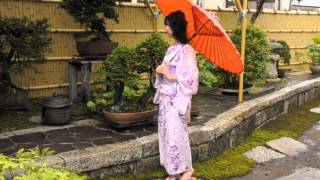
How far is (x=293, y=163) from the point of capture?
665 centimetres

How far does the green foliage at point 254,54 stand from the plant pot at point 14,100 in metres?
4.83

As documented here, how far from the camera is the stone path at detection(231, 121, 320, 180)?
19.7ft

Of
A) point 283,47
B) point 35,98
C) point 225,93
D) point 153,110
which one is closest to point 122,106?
point 153,110

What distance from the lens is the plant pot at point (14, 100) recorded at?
23.6 feet

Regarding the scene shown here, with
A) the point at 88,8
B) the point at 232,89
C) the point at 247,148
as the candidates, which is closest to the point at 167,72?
the point at 247,148

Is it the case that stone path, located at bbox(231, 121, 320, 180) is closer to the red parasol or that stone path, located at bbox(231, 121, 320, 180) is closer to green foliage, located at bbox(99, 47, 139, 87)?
the red parasol

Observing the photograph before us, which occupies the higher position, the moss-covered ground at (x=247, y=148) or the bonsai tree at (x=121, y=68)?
the bonsai tree at (x=121, y=68)

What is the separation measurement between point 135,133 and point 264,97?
3.99 m

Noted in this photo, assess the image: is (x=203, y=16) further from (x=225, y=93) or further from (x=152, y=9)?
(x=152, y=9)

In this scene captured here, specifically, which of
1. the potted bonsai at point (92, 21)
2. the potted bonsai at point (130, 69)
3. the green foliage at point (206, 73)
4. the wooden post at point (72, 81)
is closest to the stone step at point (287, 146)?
the green foliage at point (206, 73)

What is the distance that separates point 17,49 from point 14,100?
1106 millimetres

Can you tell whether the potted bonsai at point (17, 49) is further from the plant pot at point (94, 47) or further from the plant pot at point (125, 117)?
the plant pot at point (125, 117)

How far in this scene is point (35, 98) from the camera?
845 cm

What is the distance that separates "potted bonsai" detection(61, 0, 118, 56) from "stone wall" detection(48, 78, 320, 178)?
2.77m
